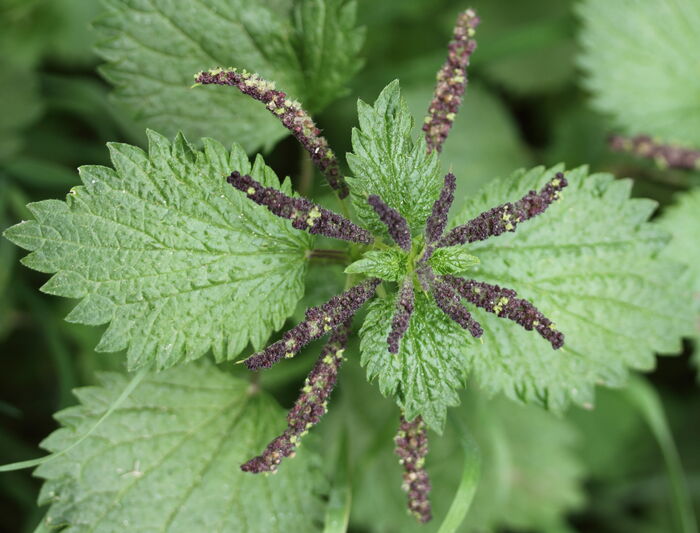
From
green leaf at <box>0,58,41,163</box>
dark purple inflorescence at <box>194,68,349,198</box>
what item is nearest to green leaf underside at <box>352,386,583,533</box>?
dark purple inflorescence at <box>194,68,349,198</box>

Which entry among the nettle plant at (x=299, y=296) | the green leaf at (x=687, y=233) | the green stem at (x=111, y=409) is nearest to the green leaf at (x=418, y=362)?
the nettle plant at (x=299, y=296)

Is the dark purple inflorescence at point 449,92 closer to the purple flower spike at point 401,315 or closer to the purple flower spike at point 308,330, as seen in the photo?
the purple flower spike at point 401,315

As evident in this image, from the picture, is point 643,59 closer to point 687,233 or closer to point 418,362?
point 687,233

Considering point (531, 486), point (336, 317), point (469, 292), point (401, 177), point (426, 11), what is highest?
point (426, 11)

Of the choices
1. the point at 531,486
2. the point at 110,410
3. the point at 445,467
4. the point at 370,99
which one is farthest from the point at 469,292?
the point at 531,486

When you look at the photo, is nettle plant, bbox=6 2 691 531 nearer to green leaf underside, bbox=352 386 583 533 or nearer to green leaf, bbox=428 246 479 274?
green leaf, bbox=428 246 479 274

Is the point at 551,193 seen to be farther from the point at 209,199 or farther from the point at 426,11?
the point at 426,11

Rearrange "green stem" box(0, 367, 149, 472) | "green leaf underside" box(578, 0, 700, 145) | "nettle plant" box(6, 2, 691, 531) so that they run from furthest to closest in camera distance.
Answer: "green leaf underside" box(578, 0, 700, 145) < "green stem" box(0, 367, 149, 472) < "nettle plant" box(6, 2, 691, 531)

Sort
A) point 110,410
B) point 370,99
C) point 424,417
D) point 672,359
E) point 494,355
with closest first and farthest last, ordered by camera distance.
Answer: point 424,417 < point 110,410 < point 494,355 < point 370,99 < point 672,359
